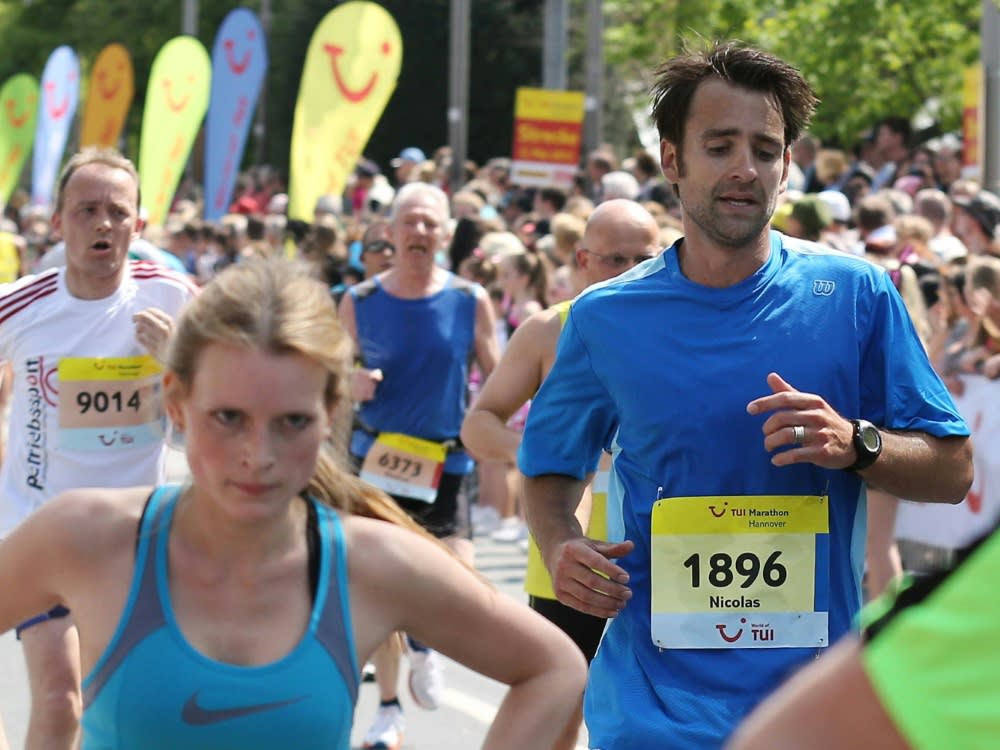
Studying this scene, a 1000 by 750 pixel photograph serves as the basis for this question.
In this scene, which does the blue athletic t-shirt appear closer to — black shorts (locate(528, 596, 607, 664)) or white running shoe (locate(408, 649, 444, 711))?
black shorts (locate(528, 596, 607, 664))

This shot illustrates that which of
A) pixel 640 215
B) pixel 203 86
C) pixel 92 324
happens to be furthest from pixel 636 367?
pixel 203 86

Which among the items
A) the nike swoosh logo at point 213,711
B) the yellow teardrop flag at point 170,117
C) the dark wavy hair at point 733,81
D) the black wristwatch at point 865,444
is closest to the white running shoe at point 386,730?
the dark wavy hair at point 733,81

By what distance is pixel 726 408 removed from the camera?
12.4ft

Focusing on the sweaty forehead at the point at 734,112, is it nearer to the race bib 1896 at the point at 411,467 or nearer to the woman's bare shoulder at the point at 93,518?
the woman's bare shoulder at the point at 93,518

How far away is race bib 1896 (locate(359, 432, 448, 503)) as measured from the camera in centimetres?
846

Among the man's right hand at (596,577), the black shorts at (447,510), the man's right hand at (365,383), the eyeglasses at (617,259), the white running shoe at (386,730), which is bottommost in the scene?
the white running shoe at (386,730)

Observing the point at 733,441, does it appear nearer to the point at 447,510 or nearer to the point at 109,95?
the point at 447,510

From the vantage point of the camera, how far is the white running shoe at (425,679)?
7.93 m

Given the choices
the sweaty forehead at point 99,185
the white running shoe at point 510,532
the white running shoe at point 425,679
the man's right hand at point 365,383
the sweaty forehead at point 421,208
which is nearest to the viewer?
the sweaty forehead at point 99,185

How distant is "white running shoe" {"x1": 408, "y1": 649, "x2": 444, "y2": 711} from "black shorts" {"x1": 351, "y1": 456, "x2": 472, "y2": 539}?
716 mm

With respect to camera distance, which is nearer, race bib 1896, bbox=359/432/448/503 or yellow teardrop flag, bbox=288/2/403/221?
race bib 1896, bbox=359/432/448/503

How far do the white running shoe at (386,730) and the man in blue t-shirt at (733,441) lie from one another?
3.58m

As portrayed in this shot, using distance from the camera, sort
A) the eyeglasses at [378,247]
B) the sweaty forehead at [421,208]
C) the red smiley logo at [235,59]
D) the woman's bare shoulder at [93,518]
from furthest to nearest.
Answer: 1. the red smiley logo at [235,59]
2. the eyeglasses at [378,247]
3. the sweaty forehead at [421,208]
4. the woman's bare shoulder at [93,518]

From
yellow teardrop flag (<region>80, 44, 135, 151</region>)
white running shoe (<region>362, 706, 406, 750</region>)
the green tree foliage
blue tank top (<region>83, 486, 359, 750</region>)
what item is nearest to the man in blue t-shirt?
blue tank top (<region>83, 486, 359, 750</region>)
